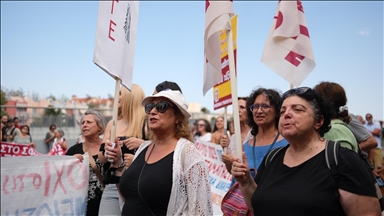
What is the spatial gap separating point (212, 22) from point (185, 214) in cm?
164

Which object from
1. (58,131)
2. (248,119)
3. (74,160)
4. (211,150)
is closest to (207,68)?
(248,119)

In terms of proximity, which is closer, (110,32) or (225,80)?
(110,32)

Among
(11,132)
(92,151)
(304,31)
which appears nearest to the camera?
(92,151)

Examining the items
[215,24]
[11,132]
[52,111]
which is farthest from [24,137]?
[215,24]

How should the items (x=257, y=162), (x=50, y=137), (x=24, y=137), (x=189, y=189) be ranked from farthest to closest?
1. (x=50, y=137)
2. (x=24, y=137)
3. (x=257, y=162)
4. (x=189, y=189)

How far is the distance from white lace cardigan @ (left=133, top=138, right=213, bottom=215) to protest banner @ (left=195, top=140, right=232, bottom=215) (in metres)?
2.46

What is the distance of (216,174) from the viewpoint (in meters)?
5.97

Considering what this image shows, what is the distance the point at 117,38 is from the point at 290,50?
2.26 meters

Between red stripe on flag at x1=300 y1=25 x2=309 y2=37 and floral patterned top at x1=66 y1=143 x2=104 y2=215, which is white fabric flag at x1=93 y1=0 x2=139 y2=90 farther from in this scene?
red stripe on flag at x1=300 y1=25 x2=309 y2=37

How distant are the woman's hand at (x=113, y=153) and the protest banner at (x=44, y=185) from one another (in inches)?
14.4

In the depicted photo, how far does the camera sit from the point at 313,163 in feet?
7.44

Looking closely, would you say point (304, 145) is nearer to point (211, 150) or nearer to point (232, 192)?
point (232, 192)

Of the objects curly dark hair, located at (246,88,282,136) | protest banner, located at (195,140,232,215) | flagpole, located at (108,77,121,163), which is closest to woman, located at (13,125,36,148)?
protest banner, located at (195,140,232,215)

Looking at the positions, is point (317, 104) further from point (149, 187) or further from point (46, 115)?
point (46, 115)
